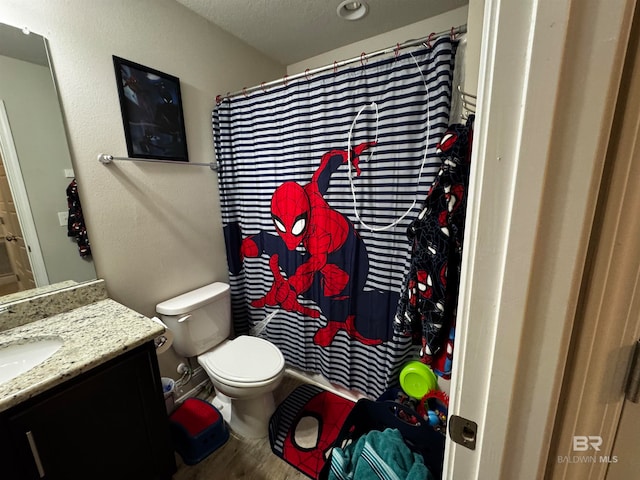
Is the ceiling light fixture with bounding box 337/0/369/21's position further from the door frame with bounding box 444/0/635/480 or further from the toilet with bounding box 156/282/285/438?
the toilet with bounding box 156/282/285/438

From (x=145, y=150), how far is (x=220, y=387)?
1.33 meters

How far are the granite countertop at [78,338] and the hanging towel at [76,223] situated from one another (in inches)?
11.0

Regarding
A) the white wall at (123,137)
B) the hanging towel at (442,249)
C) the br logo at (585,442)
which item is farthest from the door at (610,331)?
the white wall at (123,137)

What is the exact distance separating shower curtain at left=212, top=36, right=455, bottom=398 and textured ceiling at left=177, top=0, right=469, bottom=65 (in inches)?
16.7

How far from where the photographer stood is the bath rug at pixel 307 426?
1413mm

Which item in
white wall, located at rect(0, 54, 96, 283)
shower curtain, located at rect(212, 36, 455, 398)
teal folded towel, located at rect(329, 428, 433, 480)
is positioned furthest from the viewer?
shower curtain, located at rect(212, 36, 455, 398)

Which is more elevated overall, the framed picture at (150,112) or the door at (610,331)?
the framed picture at (150,112)

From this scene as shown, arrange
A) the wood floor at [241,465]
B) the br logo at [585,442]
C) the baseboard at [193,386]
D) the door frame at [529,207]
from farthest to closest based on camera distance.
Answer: the baseboard at [193,386], the wood floor at [241,465], the br logo at [585,442], the door frame at [529,207]

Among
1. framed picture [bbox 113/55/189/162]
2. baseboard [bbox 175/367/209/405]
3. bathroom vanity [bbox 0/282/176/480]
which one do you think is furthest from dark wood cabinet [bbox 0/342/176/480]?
framed picture [bbox 113/55/189/162]

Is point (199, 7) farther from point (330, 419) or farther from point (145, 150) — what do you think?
point (330, 419)

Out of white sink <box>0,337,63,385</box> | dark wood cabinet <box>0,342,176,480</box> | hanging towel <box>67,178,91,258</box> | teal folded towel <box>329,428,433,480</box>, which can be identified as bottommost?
teal folded towel <box>329,428,433,480</box>

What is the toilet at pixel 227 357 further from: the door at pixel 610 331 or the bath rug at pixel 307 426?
the door at pixel 610 331

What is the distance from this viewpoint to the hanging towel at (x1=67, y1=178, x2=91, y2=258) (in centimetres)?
127

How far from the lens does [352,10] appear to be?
1.57 m
